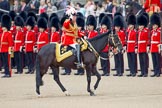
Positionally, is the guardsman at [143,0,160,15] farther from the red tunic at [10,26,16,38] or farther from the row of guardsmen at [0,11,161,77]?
the red tunic at [10,26,16,38]

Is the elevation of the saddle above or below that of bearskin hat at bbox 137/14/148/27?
below

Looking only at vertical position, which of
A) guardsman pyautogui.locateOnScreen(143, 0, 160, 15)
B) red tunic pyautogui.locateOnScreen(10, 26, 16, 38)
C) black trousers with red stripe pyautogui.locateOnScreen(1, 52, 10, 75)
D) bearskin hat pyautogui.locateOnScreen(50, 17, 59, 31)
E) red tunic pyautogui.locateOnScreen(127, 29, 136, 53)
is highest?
→ guardsman pyautogui.locateOnScreen(143, 0, 160, 15)

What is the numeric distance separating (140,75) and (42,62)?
4.83m

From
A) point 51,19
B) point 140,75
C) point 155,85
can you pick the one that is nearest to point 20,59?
point 51,19

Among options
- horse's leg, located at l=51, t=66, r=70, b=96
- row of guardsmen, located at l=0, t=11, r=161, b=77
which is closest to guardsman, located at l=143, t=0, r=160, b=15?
row of guardsmen, located at l=0, t=11, r=161, b=77

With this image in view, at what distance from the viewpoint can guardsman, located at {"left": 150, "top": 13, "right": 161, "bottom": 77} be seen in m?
23.6

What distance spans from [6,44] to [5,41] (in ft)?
0.37

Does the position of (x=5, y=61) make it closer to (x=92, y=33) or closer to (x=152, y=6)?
(x=92, y=33)

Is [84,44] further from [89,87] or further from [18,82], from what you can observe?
[18,82]

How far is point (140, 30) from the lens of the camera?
2395 centimetres

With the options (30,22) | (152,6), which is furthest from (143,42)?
(30,22)

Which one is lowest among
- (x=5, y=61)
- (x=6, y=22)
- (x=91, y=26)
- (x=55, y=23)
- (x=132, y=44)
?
(x=5, y=61)

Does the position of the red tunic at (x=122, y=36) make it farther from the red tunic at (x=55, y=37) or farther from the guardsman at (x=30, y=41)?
the guardsman at (x=30, y=41)

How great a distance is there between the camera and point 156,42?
23.7 meters
